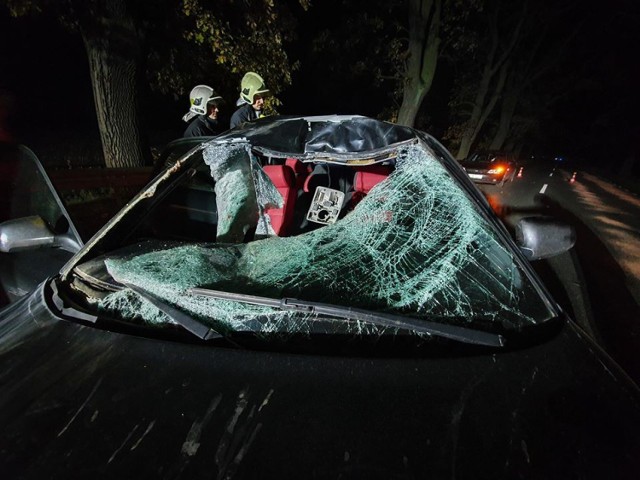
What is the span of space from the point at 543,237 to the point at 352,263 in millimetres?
893

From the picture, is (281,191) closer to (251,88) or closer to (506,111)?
(251,88)

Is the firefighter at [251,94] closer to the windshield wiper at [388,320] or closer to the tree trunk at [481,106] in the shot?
the windshield wiper at [388,320]

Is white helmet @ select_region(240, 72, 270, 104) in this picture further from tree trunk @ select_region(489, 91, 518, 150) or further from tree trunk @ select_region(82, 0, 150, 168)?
tree trunk @ select_region(489, 91, 518, 150)

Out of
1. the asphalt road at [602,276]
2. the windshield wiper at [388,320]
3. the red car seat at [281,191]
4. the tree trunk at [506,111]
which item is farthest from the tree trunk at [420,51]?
the tree trunk at [506,111]

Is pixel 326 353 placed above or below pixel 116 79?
below

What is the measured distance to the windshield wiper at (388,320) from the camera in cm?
132

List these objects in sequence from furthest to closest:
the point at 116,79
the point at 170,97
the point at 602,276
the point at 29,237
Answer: the point at 170,97
the point at 116,79
the point at 602,276
the point at 29,237

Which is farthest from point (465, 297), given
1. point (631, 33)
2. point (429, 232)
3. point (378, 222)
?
point (631, 33)

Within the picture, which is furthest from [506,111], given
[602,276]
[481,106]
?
[602,276]

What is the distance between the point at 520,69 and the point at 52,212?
2889cm

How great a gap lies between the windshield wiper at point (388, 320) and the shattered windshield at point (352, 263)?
0.03m

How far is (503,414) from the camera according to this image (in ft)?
3.66

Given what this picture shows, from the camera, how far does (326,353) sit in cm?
133

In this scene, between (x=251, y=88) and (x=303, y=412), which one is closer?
(x=303, y=412)
